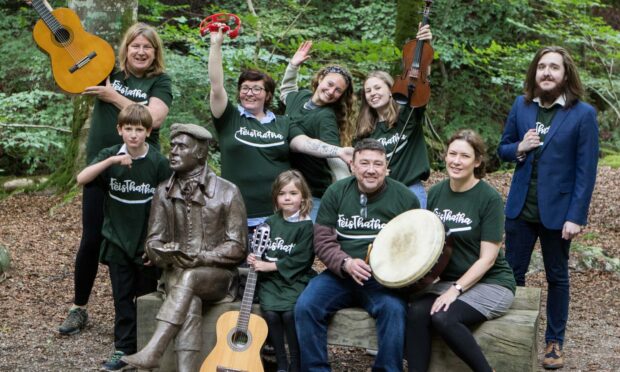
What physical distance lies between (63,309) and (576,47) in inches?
404

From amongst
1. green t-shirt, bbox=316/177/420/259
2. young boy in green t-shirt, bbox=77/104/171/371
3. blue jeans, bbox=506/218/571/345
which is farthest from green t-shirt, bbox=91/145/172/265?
blue jeans, bbox=506/218/571/345

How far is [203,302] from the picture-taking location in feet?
15.0

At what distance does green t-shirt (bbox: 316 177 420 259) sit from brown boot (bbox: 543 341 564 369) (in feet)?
4.59

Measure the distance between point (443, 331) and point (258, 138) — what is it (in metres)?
1.76

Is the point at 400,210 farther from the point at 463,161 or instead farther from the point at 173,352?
the point at 173,352

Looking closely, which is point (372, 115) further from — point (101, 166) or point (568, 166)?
point (101, 166)

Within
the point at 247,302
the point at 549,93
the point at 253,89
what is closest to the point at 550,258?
the point at 549,93

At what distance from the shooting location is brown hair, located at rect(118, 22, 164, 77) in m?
4.93

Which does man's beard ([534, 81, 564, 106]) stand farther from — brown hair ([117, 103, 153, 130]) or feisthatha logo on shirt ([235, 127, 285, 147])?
brown hair ([117, 103, 153, 130])

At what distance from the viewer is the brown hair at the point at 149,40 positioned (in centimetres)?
493

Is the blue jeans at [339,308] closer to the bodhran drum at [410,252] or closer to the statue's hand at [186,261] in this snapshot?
the bodhran drum at [410,252]

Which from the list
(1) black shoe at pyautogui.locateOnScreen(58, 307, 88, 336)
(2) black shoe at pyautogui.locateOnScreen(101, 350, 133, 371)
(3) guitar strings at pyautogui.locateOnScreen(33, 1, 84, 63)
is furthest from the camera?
(1) black shoe at pyautogui.locateOnScreen(58, 307, 88, 336)

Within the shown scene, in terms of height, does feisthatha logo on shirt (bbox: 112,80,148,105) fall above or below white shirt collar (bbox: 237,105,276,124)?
above

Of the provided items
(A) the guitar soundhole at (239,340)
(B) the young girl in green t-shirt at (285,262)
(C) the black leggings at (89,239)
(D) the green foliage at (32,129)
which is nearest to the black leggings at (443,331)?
(B) the young girl in green t-shirt at (285,262)
